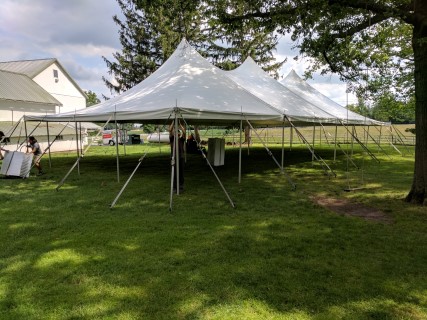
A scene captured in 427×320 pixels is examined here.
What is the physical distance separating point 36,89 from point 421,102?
24.6m

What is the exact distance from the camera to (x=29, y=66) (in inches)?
1096

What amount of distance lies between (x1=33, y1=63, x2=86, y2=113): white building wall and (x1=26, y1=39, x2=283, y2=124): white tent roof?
1862 centimetres

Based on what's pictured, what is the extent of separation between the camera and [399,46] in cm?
1669

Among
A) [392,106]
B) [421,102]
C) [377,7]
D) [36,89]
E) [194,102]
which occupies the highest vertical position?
[36,89]

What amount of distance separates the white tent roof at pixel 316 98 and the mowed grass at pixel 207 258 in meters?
7.37

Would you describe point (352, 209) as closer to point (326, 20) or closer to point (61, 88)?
point (326, 20)

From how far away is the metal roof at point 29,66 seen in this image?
26366 millimetres

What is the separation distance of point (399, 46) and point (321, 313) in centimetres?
1725

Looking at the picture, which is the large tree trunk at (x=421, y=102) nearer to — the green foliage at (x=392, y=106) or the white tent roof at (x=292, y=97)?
the white tent roof at (x=292, y=97)

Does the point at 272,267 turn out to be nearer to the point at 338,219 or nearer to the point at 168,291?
the point at 168,291

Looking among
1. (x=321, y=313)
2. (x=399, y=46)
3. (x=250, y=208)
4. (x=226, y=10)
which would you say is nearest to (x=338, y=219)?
(x=250, y=208)

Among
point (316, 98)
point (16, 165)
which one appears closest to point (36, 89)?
point (16, 165)

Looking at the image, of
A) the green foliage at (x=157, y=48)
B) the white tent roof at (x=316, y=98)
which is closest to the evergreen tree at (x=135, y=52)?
the green foliage at (x=157, y=48)

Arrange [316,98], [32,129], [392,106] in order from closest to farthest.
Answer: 1. [316,98]
2. [32,129]
3. [392,106]
